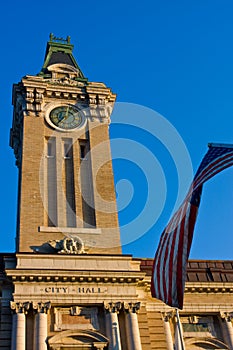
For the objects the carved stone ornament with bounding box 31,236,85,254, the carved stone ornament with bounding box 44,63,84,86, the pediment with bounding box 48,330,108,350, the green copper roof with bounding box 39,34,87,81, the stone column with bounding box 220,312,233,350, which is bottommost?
the pediment with bounding box 48,330,108,350

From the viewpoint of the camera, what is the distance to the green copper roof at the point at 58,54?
160 ft

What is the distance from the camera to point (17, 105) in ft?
141

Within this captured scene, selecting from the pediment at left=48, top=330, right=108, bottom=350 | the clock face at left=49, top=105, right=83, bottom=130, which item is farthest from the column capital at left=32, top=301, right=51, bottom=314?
the clock face at left=49, top=105, right=83, bottom=130

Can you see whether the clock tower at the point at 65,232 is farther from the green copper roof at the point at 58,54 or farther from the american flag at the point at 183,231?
the american flag at the point at 183,231

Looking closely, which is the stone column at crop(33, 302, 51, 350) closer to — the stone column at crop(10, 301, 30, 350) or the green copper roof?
the stone column at crop(10, 301, 30, 350)

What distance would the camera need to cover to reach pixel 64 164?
39719mm

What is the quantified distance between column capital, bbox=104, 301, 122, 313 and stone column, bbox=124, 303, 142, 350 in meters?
0.46

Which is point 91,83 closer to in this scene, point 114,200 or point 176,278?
point 114,200

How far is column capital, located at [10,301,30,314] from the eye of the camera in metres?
28.4

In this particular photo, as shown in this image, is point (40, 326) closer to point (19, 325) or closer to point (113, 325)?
point (19, 325)

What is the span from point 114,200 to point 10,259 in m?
10.4

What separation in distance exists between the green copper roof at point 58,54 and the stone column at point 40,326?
991 inches

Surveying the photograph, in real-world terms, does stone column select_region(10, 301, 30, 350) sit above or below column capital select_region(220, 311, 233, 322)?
below

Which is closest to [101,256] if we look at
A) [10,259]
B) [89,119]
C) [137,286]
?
[137,286]
